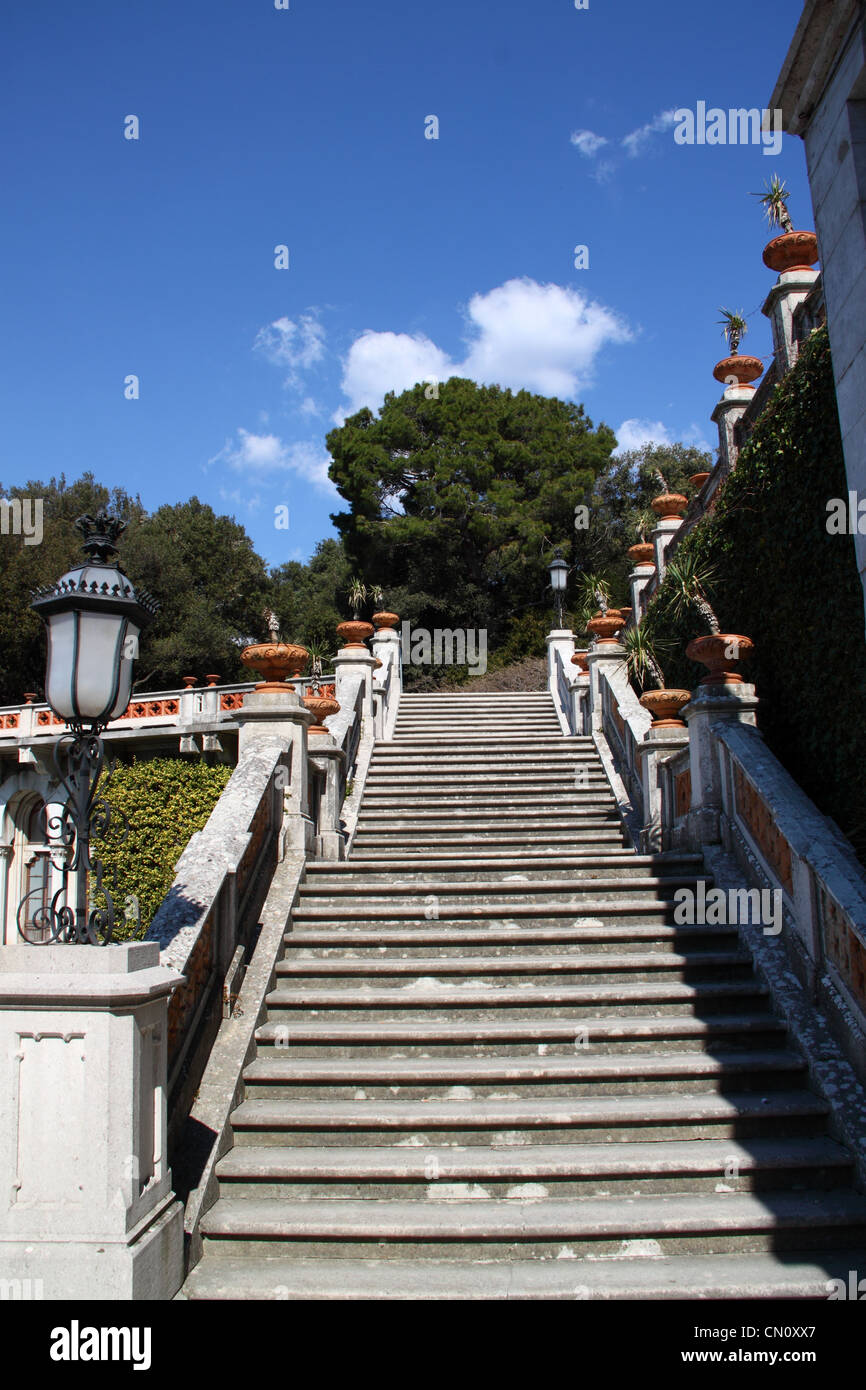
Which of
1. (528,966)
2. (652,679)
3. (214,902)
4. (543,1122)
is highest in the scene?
(652,679)

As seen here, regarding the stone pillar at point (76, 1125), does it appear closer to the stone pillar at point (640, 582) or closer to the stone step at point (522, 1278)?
the stone step at point (522, 1278)

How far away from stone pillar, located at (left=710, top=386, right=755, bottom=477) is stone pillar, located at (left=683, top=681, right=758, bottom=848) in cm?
405

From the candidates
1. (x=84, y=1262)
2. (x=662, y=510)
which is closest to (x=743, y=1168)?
(x=84, y=1262)

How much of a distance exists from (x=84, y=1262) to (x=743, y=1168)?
2.69 meters

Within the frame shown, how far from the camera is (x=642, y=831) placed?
7.98 m

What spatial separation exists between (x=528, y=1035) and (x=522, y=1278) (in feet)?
4.37

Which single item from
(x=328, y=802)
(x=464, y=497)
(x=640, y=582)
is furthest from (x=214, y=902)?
(x=464, y=497)

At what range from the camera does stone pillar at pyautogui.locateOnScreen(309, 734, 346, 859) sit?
7354 mm

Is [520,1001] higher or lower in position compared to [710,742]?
lower

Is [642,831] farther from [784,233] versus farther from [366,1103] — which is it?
[784,233]

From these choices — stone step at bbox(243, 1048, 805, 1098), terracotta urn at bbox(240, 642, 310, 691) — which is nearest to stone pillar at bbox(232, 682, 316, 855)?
terracotta urn at bbox(240, 642, 310, 691)

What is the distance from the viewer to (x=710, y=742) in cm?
661

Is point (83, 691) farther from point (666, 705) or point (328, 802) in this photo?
point (666, 705)

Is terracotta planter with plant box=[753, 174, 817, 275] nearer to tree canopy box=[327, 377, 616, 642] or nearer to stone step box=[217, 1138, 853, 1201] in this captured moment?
stone step box=[217, 1138, 853, 1201]
